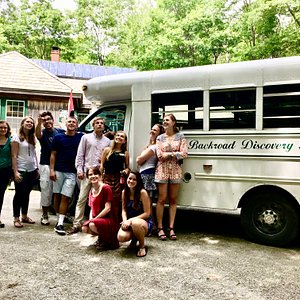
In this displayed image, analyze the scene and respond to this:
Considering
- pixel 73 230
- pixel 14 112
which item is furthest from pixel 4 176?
pixel 14 112

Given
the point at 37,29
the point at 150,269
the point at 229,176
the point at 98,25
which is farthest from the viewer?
the point at 98,25

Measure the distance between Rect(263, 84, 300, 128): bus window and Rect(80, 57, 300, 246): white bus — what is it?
0.01 metres

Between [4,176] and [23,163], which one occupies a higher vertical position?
[23,163]

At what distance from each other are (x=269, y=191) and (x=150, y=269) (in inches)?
82.1

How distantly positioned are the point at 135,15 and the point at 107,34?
3641 millimetres

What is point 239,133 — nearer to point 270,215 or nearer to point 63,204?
point 270,215

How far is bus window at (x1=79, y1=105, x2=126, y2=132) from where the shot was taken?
6119mm

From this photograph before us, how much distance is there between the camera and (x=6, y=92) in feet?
49.2

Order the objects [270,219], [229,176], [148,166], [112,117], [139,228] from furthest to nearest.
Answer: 1. [112,117]
2. [148,166]
3. [229,176]
4. [270,219]
5. [139,228]

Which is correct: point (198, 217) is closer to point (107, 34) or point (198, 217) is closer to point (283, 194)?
point (283, 194)

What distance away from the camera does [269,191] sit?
4.84 m

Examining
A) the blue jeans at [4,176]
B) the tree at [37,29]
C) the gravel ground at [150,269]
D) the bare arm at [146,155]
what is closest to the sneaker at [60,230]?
the gravel ground at [150,269]

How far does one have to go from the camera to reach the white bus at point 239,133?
A: 4.65m

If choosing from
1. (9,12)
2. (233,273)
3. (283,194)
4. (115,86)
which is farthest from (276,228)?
(9,12)
